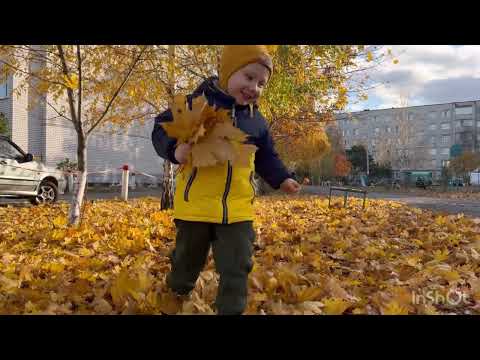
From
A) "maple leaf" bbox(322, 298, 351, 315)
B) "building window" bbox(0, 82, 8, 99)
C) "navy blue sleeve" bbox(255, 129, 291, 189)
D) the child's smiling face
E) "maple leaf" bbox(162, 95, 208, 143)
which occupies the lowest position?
"maple leaf" bbox(322, 298, 351, 315)

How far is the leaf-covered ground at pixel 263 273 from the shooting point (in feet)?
6.98

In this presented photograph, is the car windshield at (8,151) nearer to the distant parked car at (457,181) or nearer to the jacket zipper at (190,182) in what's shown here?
the jacket zipper at (190,182)

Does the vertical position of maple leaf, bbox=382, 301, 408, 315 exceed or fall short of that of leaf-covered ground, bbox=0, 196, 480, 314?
it exceeds it

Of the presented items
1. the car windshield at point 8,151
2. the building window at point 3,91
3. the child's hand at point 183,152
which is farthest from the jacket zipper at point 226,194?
the building window at point 3,91

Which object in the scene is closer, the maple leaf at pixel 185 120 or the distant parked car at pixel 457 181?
the maple leaf at pixel 185 120

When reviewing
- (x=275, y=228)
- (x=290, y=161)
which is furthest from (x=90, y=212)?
(x=290, y=161)

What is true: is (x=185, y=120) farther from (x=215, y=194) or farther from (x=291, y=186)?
(x=291, y=186)

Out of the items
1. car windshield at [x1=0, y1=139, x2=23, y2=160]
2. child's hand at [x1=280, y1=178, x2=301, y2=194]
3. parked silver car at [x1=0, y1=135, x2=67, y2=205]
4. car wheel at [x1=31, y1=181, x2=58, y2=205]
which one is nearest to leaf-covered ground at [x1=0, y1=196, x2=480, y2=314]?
child's hand at [x1=280, y1=178, x2=301, y2=194]

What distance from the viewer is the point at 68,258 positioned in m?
3.21

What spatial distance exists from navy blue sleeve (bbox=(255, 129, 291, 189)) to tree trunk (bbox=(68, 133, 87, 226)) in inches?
132

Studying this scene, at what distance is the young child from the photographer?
6.38 ft

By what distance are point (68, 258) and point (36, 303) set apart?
1.14 meters

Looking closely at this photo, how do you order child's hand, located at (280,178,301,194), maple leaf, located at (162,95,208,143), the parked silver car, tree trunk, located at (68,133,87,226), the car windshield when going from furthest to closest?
the car windshield → the parked silver car → tree trunk, located at (68,133,87,226) → child's hand, located at (280,178,301,194) → maple leaf, located at (162,95,208,143)

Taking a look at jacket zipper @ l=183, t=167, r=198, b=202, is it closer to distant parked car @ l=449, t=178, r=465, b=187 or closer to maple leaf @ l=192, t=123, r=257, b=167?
maple leaf @ l=192, t=123, r=257, b=167
